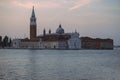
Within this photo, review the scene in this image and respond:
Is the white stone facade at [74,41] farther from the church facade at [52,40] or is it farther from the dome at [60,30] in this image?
the dome at [60,30]

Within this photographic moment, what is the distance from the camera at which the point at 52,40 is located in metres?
90.7

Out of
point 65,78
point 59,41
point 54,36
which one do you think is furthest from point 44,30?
point 65,78

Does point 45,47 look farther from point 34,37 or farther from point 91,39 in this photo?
point 91,39

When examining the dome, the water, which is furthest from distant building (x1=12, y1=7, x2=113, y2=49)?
Result: the water

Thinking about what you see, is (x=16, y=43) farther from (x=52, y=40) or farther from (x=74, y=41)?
(x=74, y=41)

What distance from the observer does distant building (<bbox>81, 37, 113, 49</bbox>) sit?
96.6 metres

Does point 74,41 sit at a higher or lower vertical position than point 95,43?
higher

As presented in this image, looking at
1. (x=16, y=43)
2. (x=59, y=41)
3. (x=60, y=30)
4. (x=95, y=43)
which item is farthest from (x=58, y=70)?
(x=95, y=43)

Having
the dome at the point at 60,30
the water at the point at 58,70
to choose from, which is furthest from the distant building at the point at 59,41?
the water at the point at 58,70

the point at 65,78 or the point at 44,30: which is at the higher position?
the point at 44,30

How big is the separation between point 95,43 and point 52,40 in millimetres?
13821

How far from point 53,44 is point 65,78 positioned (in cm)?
7623

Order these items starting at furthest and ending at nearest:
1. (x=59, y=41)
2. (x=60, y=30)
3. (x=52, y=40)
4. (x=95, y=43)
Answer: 1. (x=95, y=43)
2. (x=60, y=30)
3. (x=52, y=40)
4. (x=59, y=41)

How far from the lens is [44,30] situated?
105 metres
